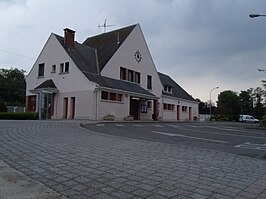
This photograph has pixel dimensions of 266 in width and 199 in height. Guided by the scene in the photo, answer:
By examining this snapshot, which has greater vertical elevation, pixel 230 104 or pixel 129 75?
pixel 129 75

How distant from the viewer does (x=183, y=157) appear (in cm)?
747

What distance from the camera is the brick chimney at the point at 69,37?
31220 mm

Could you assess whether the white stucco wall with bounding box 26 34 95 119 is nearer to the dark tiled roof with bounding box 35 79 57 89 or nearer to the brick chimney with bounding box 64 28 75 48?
the dark tiled roof with bounding box 35 79 57 89

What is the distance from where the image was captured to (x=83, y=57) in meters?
31.4

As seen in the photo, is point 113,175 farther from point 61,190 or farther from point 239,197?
point 239,197

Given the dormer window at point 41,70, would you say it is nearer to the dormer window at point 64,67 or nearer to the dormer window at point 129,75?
the dormer window at point 64,67

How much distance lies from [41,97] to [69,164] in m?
24.4

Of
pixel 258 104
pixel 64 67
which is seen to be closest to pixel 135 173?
pixel 64 67

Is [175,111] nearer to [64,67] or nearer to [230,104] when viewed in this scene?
[64,67]

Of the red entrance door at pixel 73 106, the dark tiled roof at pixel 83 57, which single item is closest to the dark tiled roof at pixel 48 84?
the red entrance door at pixel 73 106

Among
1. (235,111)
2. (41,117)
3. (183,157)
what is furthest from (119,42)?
(235,111)

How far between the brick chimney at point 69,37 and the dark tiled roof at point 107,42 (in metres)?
3.70

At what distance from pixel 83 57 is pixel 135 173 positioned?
89.9 feet

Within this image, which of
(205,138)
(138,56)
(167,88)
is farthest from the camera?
(167,88)
